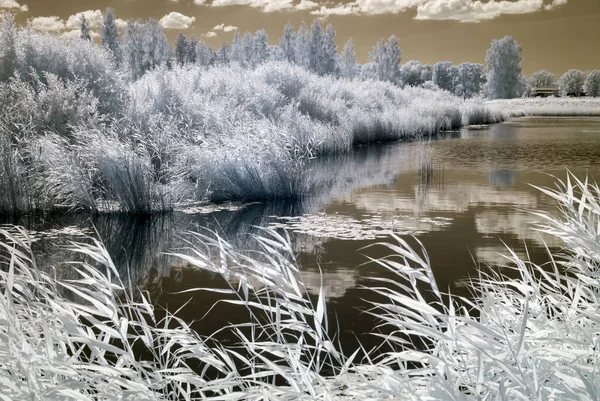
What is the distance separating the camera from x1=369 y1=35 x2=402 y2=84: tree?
1709 inches

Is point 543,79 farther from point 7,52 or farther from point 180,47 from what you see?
point 7,52

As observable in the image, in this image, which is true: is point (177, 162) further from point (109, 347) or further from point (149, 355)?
point (109, 347)

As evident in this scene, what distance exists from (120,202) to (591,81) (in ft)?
184

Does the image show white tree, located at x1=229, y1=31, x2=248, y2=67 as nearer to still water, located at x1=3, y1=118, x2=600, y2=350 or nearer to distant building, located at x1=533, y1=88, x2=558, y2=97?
distant building, located at x1=533, y1=88, x2=558, y2=97

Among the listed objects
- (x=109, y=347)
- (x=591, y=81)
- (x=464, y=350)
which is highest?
(x=591, y=81)

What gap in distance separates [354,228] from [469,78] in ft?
225

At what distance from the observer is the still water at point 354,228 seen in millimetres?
3992

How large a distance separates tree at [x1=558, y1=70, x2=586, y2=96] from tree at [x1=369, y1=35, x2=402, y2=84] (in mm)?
23991

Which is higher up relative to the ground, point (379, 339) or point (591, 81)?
point (591, 81)

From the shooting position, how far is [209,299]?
385 cm

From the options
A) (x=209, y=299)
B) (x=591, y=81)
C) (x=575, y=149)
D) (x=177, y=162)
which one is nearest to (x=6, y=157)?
(x=177, y=162)

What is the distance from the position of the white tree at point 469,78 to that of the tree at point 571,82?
8.47m

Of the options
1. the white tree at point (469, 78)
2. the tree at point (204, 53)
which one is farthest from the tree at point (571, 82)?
the tree at point (204, 53)

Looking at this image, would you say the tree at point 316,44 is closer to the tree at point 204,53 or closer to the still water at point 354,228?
the tree at point 204,53
